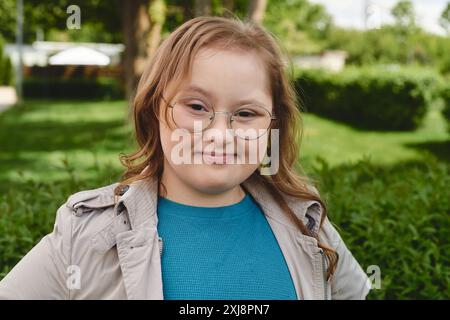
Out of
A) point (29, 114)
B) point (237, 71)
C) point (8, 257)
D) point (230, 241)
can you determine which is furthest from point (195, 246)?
point (29, 114)

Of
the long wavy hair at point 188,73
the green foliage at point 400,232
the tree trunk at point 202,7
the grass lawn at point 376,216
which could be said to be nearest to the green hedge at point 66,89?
the tree trunk at point 202,7

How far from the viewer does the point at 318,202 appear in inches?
64.7

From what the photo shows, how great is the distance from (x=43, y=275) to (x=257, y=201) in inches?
21.6

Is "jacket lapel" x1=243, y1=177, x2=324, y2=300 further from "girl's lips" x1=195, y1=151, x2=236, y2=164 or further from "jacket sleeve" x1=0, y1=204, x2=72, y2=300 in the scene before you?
"jacket sleeve" x1=0, y1=204, x2=72, y2=300

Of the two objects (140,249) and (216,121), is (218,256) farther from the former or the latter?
(216,121)

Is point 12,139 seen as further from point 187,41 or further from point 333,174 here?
point 187,41

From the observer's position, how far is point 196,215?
58.3 inches

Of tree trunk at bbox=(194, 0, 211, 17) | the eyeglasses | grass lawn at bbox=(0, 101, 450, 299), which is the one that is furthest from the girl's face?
tree trunk at bbox=(194, 0, 211, 17)

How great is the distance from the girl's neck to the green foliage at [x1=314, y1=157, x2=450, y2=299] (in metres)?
1.00

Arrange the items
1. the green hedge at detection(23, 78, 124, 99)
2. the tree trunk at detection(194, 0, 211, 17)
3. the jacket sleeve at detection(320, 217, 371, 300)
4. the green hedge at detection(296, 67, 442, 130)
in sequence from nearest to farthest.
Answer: the jacket sleeve at detection(320, 217, 371, 300), the tree trunk at detection(194, 0, 211, 17), the green hedge at detection(296, 67, 442, 130), the green hedge at detection(23, 78, 124, 99)

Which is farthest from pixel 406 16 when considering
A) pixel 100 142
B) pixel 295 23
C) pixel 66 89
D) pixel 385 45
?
pixel 100 142

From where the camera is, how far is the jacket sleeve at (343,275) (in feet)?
5.32

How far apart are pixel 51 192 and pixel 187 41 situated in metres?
1.99

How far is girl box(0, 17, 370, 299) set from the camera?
1.38m
